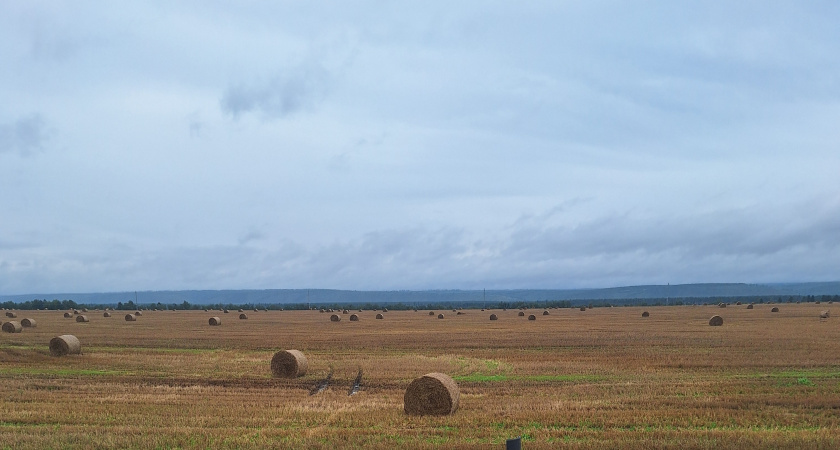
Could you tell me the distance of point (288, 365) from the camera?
23953mm

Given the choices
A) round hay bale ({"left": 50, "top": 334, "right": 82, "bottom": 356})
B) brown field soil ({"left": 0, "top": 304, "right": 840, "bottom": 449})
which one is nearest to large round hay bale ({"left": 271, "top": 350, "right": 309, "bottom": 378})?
brown field soil ({"left": 0, "top": 304, "right": 840, "bottom": 449})

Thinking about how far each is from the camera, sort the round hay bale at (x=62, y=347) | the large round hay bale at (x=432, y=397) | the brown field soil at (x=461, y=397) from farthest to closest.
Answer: the round hay bale at (x=62, y=347)
the large round hay bale at (x=432, y=397)
the brown field soil at (x=461, y=397)

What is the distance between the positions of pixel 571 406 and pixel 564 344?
17559 millimetres

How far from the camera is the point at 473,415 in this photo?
1605cm

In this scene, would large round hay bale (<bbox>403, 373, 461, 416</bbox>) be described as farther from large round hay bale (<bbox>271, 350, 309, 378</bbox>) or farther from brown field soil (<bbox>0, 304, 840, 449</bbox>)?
large round hay bale (<bbox>271, 350, 309, 378</bbox>)

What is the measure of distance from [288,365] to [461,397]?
7.56 metres

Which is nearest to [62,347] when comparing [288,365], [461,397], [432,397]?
[288,365]

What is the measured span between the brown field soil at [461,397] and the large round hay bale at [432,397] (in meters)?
0.38

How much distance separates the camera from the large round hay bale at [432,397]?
1648cm

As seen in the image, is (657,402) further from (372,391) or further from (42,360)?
(42,360)

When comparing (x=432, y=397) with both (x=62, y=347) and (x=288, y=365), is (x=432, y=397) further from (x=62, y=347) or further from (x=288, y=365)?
(x=62, y=347)

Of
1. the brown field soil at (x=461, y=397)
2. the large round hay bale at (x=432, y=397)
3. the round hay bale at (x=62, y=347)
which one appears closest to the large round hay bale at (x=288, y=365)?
the brown field soil at (x=461, y=397)

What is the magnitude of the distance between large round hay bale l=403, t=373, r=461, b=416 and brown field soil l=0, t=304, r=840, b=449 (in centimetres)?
38

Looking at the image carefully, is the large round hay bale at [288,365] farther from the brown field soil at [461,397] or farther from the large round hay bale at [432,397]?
the large round hay bale at [432,397]
